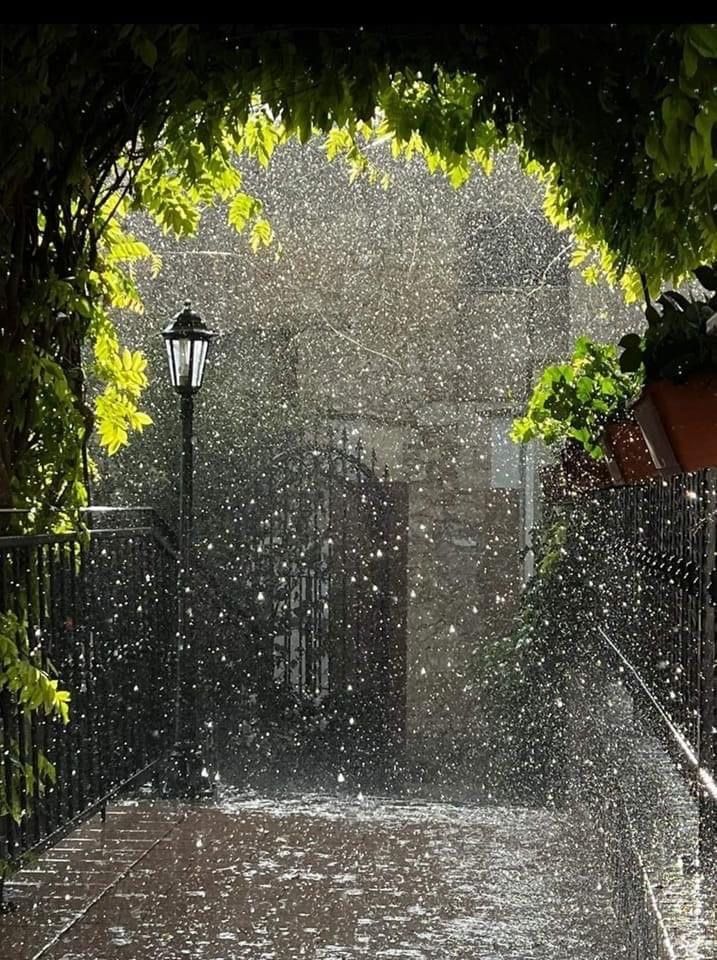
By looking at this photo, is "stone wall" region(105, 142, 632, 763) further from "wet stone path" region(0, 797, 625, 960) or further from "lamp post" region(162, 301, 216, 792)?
"wet stone path" region(0, 797, 625, 960)

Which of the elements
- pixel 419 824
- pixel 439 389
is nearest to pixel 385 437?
pixel 439 389

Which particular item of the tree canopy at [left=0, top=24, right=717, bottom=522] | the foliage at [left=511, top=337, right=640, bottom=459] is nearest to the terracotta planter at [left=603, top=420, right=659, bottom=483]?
the tree canopy at [left=0, top=24, right=717, bottom=522]

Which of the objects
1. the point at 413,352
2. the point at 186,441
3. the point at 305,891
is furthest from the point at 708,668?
the point at 413,352

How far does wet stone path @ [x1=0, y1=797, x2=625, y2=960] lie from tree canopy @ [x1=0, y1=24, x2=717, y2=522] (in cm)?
127

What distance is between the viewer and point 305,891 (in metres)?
4.48

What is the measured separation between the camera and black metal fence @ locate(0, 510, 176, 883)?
4.09 meters

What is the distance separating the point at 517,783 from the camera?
878 cm

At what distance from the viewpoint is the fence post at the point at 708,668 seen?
1895mm

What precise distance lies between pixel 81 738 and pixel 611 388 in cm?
238

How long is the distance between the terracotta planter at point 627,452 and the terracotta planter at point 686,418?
41.0 inches

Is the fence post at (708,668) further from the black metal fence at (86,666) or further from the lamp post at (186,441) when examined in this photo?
the lamp post at (186,441)

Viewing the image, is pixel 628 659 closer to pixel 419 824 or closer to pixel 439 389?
pixel 419 824

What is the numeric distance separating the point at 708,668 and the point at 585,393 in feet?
9.39

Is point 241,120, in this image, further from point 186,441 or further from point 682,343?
point 186,441
